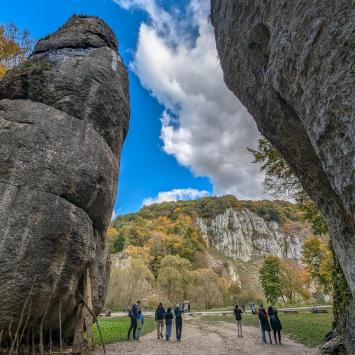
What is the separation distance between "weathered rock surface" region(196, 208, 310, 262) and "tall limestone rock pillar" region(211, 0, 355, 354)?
12310 centimetres

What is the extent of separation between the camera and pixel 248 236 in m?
137

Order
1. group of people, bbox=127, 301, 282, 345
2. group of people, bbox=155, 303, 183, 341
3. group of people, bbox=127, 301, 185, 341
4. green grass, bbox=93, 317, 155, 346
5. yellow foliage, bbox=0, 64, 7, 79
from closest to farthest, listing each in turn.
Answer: group of people, bbox=127, 301, 282, 345, green grass, bbox=93, 317, 155, 346, group of people, bbox=127, 301, 185, 341, group of people, bbox=155, 303, 183, 341, yellow foliage, bbox=0, 64, 7, 79

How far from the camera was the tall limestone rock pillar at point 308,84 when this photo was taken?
3879 millimetres

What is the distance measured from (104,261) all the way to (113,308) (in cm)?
3253

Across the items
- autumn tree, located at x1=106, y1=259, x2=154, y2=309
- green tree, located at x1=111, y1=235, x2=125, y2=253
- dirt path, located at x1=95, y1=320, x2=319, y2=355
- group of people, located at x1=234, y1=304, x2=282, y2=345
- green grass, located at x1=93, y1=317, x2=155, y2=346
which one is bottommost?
dirt path, located at x1=95, y1=320, x2=319, y2=355

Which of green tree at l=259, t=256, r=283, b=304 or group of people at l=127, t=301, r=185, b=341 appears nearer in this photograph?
group of people at l=127, t=301, r=185, b=341

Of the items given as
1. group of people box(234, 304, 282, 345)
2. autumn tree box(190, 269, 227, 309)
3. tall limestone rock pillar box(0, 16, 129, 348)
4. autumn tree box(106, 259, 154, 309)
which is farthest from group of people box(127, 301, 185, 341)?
autumn tree box(190, 269, 227, 309)

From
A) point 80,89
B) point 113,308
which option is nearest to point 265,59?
point 80,89

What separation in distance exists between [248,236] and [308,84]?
13969cm

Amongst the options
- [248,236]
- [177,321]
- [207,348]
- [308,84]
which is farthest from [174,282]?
[248,236]

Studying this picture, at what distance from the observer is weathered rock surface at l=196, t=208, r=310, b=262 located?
129m

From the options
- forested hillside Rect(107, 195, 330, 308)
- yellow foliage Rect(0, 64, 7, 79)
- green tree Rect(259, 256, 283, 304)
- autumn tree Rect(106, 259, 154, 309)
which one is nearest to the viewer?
yellow foliage Rect(0, 64, 7, 79)

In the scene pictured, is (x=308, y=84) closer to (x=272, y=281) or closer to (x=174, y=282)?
(x=174, y=282)

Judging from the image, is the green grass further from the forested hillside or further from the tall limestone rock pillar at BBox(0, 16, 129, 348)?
the forested hillside
